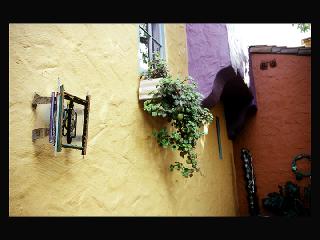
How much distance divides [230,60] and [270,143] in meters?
3.66

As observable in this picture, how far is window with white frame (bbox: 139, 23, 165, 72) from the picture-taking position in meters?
4.18

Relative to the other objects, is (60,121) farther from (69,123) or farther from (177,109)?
(177,109)

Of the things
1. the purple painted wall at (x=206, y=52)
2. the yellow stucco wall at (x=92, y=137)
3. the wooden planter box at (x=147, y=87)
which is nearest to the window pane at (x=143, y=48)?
the yellow stucco wall at (x=92, y=137)

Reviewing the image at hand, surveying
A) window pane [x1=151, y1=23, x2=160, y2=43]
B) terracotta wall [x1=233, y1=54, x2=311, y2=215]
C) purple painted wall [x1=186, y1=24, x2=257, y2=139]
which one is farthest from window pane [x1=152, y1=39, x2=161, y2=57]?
terracotta wall [x1=233, y1=54, x2=311, y2=215]

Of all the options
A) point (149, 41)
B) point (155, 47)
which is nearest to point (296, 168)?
point (155, 47)

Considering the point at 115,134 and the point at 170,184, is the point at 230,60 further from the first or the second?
the point at 115,134

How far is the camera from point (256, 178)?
8.41 meters

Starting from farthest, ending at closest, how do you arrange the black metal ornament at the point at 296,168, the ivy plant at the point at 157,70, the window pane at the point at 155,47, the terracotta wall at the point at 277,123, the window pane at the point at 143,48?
1. the terracotta wall at the point at 277,123
2. the black metal ornament at the point at 296,168
3. the window pane at the point at 155,47
4. the window pane at the point at 143,48
5. the ivy plant at the point at 157,70

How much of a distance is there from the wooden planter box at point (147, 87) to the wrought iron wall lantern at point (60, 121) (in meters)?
1.31

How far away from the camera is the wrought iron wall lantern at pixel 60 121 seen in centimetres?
206

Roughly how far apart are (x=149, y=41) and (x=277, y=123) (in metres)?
5.15

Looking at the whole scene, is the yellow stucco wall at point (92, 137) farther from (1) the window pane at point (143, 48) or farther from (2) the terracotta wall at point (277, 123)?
(2) the terracotta wall at point (277, 123)

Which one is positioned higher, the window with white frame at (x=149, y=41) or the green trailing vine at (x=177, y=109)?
the window with white frame at (x=149, y=41)

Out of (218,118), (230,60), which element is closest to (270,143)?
(218,118)
